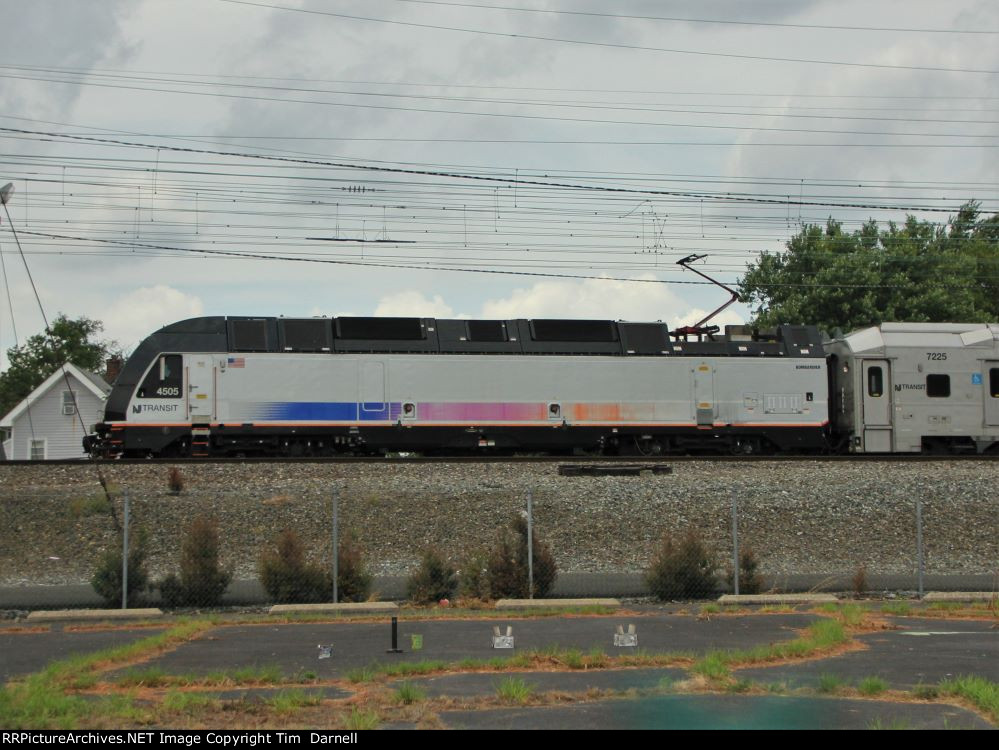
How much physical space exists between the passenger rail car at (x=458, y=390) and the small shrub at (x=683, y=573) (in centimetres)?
1205

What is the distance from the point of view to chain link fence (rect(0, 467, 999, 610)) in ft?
52.1

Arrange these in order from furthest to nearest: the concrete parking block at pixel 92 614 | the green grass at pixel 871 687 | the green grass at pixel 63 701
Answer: the concrete parking block at pixel 92 614 < the green grass at pixel 871 687 < the green grass at pixel 63 701

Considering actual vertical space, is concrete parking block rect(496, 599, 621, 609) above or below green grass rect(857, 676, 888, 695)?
below

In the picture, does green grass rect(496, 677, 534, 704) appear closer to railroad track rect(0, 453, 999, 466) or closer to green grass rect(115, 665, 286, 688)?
green grass rect(115, 665, 286, 688)

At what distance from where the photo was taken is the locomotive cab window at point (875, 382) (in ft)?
95.6

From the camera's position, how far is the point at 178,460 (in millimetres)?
23969

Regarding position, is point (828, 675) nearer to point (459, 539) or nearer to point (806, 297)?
point (459, 539)

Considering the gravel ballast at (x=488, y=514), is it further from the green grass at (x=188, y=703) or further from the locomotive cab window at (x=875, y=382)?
the green grass at (x=188, y=703)

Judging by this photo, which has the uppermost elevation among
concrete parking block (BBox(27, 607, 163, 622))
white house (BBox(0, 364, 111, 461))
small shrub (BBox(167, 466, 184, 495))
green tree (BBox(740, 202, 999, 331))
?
green tree (BBox(740, 202, 999, 331))

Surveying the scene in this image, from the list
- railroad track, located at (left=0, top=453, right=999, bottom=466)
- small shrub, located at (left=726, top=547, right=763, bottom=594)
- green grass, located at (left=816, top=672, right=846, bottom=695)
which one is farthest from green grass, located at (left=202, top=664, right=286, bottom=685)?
railroad track, located at (left=0, top=453, right=999, bottom=466)

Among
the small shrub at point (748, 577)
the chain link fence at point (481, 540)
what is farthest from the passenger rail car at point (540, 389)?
the small shrub at point (748, 577)

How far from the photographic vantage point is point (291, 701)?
8555mm

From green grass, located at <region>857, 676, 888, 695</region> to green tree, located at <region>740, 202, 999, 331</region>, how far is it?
151ft

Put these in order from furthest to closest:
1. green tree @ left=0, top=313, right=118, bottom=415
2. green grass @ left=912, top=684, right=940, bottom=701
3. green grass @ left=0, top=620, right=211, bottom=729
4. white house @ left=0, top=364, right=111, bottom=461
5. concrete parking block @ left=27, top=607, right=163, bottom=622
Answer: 1. green tree @ left=0, top=313, right=118, bottom=415
2. white house @ left=0, top=364, right=111, bottom=461
3. concrete parking block @ left=27, top=607, right=163, bottom=622
4. green grass @ left=912, top=684, right=940, bottom=701
5. green grass @ left=0, top=620, right=211, bottom=729
